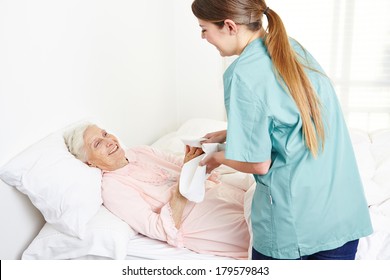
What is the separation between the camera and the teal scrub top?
41.0 inches

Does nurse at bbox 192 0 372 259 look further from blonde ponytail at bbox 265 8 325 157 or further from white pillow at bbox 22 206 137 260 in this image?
white pillow at bbox 22 206 137 260

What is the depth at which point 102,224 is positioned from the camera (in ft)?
4.63

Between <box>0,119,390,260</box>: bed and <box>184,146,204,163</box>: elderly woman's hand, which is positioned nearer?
<box>0,119,390,260</box>: bed

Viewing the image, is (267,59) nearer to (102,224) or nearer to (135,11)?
(102,224)

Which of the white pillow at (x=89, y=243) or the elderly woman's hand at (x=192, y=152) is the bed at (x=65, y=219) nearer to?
the white pillow at (x=89, y=243)

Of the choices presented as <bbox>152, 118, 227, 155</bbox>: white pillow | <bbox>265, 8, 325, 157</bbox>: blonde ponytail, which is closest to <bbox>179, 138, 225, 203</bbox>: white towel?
<bbox>265, 8, 325, 157</bbox>: blonde ponytail

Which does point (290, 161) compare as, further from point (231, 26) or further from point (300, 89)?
point (231, 26)

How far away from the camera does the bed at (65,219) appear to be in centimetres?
135

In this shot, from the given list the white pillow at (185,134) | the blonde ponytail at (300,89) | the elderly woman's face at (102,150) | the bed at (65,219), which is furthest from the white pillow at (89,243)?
the white pillow at (185,134)

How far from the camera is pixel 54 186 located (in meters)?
1.38

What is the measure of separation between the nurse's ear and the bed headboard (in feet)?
2.75

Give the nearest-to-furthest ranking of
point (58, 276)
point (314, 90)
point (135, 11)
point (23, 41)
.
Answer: point (314, 90) → point (58, 276) → point (23, 41) → point (135, 11)

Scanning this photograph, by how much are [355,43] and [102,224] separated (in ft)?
8.32

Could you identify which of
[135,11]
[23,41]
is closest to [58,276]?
[23,41]
